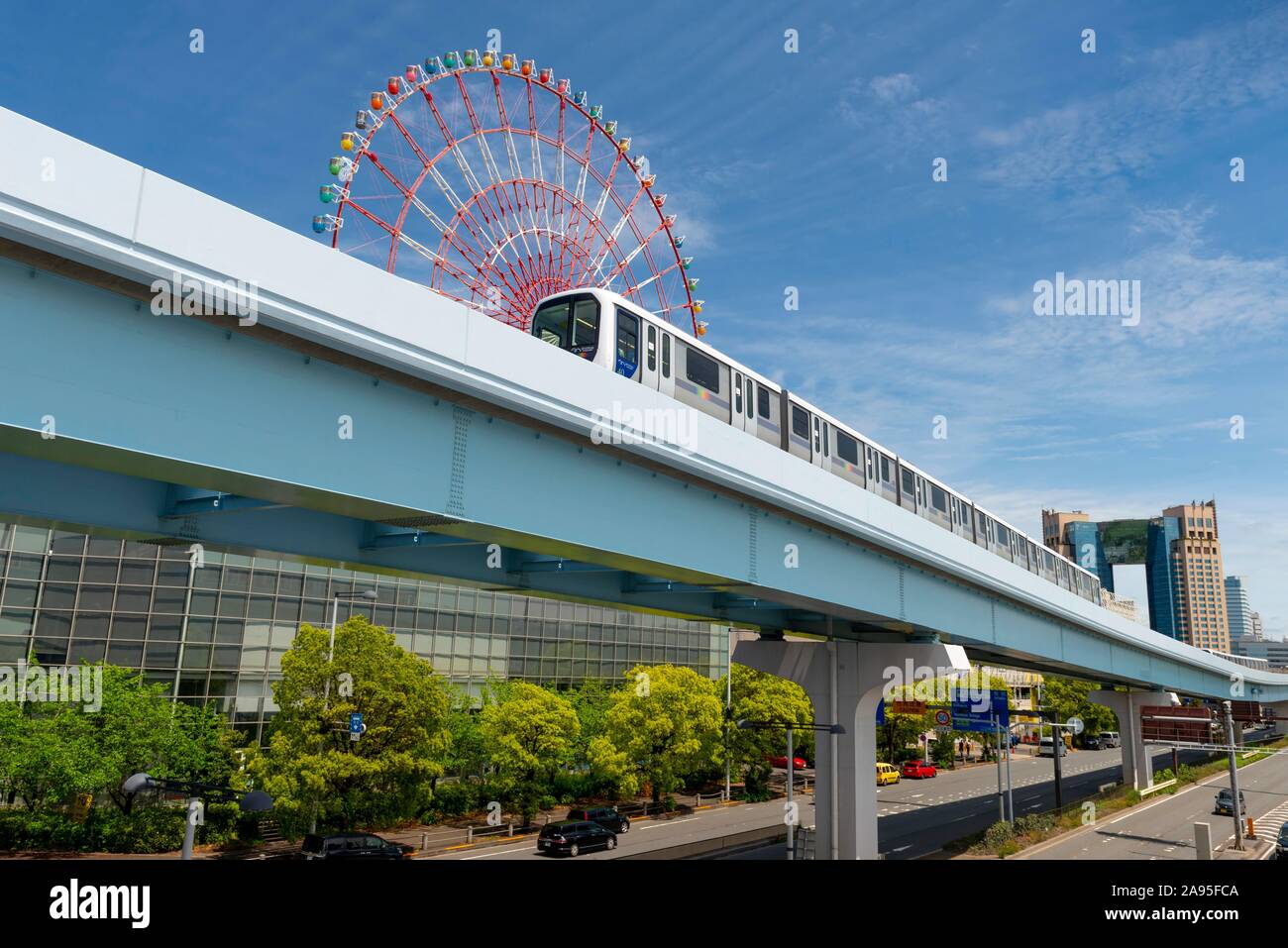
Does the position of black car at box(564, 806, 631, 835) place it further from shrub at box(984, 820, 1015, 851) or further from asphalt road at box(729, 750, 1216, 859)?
shrub at box(984, 820, 1015, 851)

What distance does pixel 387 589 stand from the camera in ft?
160

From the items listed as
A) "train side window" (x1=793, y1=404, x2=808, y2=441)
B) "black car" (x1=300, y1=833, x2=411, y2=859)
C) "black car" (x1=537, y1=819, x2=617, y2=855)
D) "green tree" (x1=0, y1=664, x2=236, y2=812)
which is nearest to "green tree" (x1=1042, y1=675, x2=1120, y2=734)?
"black car" (x1=537, y1=819, x2=617, y2=855)

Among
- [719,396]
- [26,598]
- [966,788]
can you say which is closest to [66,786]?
[26,598]

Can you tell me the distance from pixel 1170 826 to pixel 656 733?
2446cm

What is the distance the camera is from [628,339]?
59.7 feet

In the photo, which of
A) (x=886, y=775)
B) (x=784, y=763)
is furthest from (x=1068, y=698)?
(x=886, y=775)

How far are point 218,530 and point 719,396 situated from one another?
424 inches

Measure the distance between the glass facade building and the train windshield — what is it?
19915mm

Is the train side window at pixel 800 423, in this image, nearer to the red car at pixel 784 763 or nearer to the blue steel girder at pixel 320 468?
the blue steel girder at pixel 320 468

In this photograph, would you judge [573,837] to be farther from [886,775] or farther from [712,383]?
[886,775]

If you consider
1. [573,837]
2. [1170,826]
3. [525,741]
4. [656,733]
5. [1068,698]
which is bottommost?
[1170,826]

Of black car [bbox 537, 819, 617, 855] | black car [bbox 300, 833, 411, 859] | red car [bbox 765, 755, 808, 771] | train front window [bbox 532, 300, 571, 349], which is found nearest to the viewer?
train front window [bbox 532, 300, 571, 349]

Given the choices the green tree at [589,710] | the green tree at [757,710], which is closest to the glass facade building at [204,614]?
the green tree at [589,710]

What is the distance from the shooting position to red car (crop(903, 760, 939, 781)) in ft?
225
